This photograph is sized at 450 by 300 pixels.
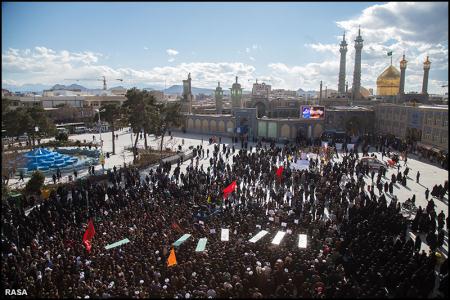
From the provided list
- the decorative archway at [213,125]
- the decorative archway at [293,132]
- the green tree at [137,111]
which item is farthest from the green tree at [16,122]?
the decorative archway at [293,132]


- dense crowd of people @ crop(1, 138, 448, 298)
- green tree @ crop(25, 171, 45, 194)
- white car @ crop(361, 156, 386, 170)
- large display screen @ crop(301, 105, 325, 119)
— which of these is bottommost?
dense crowd of people @ crop(1, 138, 448, 298)

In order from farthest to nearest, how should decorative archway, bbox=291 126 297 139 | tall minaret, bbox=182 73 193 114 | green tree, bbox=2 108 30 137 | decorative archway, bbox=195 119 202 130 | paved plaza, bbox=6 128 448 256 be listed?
tall minaret, bbox=182 73 193 114 < decorative archway, bbox=195 119 202 130 < decorative archway, bbox=291 126 297 139 < green tree, bbox=2 108 30 137 < paved plaza, bbox=6 128 448 256

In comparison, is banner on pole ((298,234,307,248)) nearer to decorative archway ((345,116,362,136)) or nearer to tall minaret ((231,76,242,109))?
decorative archway ((345,116,362,136))

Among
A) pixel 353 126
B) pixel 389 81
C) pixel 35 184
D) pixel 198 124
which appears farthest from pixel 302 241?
pixel 389 81

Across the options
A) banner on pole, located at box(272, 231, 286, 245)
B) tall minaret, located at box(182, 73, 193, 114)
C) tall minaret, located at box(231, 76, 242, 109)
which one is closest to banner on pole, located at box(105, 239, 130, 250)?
banner on pole, located at box(272, 231, 286, 245)

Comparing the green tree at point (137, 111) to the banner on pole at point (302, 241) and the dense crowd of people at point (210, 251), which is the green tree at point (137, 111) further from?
the banner on pole at point (302, 241)

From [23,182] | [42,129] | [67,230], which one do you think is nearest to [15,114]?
[42,129]
